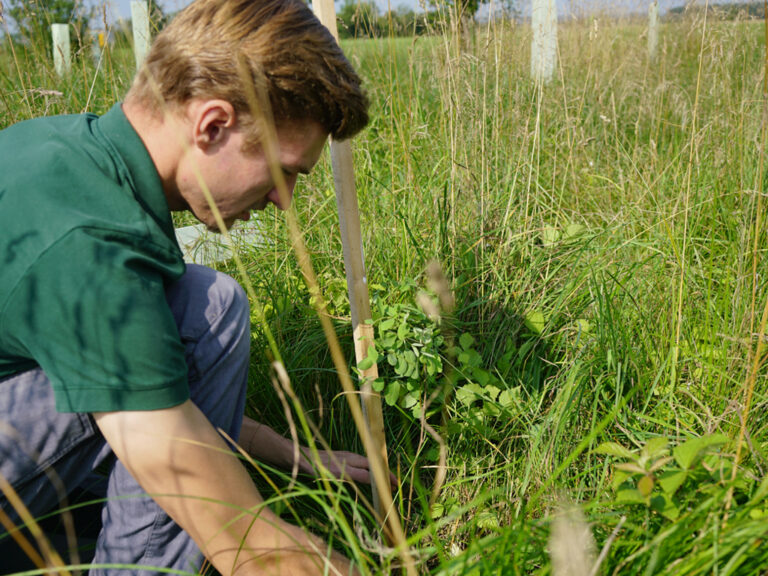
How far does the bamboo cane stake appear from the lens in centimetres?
141

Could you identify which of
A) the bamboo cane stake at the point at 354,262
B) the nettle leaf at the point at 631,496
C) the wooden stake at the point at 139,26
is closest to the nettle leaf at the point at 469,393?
the bamboo cane stake at the point at 354,262

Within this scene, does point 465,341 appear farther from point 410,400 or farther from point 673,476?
point 673,476

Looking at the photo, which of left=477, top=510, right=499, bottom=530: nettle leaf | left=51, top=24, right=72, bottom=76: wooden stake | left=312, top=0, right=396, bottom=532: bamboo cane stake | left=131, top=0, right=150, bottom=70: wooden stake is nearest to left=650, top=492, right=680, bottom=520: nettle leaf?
left=312, top=0, right=396, bottom=532: bamboo cane stake

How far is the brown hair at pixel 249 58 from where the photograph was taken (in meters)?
1.23

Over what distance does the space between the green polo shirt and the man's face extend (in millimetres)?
171


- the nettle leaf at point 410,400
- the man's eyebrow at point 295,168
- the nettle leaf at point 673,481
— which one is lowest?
the nettle leaf at point 410,400

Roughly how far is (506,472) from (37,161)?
1.39 metres

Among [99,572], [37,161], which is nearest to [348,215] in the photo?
[37,161]

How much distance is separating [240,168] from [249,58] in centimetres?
21

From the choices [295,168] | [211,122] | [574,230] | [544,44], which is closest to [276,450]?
[295,168]

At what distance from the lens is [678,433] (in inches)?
68.1

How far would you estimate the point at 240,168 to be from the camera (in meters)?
1.30

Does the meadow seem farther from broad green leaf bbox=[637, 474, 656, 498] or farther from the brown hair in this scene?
the brown hair

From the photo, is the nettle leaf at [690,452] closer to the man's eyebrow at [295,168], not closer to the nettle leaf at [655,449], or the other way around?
the nettle leaf at [655,449]
